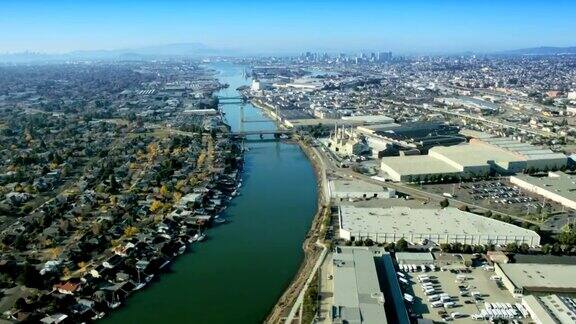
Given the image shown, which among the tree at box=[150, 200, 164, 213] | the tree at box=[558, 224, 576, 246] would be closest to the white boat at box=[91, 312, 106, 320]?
the tree at box=[150, 200, 164, 213]

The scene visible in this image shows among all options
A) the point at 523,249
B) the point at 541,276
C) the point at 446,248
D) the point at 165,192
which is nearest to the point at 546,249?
the point at 523,249

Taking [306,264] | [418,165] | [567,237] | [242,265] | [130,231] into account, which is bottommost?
[242,265]

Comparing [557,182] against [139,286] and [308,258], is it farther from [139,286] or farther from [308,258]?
[139,286]

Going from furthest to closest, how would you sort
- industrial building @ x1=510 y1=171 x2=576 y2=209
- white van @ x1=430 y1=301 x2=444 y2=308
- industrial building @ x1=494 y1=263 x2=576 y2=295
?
industrial building @ x1=510 y1=171 x2=576 y2=209
industrial building @ x1=494 y1=263 x2=576 y2=295
white van @ x1=430 y1=301 x2=444 y2=308

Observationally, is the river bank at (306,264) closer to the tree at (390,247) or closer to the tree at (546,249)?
the tree at (390,247)

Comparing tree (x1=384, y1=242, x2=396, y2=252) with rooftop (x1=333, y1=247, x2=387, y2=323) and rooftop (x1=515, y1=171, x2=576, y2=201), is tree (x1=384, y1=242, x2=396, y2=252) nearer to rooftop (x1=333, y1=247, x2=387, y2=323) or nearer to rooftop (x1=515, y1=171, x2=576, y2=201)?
rooftop (x1=333, y1=247, x2=387, y2=323)

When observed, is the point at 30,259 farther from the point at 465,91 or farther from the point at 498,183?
the point at 465,91
